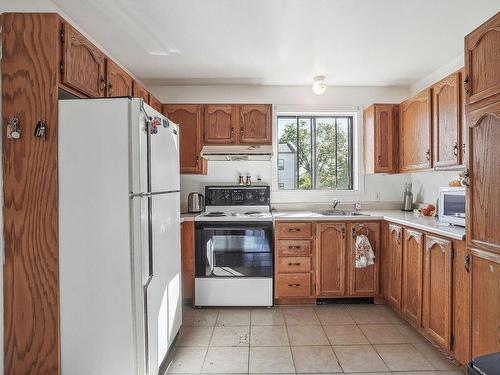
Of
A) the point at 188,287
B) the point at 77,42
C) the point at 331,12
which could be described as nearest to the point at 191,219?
the point at 188,287

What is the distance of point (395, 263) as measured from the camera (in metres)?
2.72

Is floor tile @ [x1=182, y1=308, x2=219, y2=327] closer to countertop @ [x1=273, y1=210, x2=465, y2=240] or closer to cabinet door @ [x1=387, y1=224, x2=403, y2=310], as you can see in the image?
countertop @ [x1=273, y1=210, x2=465, y2=240]

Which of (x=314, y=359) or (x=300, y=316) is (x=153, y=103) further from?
(x=314, y=359)

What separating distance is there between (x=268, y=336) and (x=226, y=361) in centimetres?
46

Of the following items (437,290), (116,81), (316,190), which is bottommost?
(437,290)

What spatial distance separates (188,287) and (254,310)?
702mm

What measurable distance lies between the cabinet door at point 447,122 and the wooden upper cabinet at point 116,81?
2587mm

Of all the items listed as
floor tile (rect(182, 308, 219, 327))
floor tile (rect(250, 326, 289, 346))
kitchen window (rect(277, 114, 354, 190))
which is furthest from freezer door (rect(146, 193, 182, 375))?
kitchen window (rect(277, 114, 354, 190))

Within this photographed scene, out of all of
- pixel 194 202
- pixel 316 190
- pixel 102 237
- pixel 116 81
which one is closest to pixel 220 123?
pixel 194 202

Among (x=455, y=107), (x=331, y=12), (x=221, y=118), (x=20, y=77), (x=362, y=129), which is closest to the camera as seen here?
(x=20, y=77)

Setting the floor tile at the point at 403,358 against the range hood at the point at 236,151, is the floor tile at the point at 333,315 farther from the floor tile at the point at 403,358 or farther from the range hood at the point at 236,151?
the range hood at the point at 236,151

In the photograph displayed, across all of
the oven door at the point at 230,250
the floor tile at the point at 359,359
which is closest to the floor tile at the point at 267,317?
the oven door at the point at 230,250

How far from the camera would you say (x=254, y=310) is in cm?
292

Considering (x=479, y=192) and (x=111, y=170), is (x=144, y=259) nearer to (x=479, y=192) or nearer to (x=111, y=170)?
(x=111, y=170)
